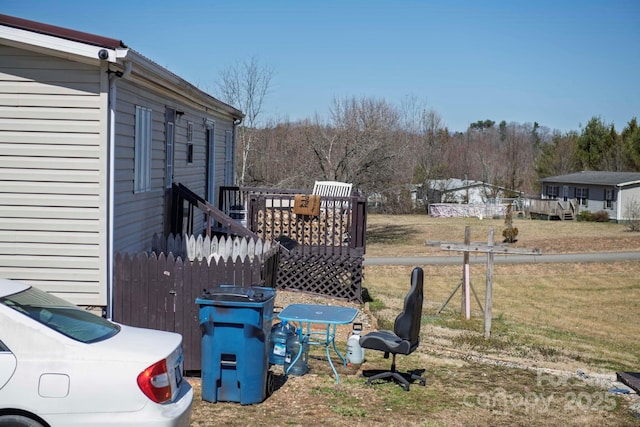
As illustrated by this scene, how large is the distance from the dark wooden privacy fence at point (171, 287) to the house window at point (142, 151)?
188cm

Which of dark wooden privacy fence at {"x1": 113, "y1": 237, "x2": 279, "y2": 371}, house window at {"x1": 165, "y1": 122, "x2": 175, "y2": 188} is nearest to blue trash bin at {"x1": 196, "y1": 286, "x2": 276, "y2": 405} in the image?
dark wooden privacy fence at {"x1": 113, "y1": 237, "x2": 279, "y2": 371}

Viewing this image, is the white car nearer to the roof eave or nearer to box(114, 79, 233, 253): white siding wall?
the roof eave

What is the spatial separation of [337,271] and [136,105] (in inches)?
267

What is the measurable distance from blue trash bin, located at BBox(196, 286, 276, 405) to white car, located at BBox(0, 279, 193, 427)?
74.8 inches

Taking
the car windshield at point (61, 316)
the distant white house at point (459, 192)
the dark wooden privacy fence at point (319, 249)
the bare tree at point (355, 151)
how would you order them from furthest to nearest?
the distant white house at point (459, 192) < the bare tree at point (355, 151) < the dark wooden privacy fence at point (319, 249) < the car windshield at point (61, 316)

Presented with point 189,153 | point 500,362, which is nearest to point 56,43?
point 189,153

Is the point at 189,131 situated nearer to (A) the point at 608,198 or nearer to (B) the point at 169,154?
(B) the point at 169,154

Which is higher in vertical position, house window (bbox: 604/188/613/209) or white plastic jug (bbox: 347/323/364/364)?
house window (bbox: 604/188/613/209)

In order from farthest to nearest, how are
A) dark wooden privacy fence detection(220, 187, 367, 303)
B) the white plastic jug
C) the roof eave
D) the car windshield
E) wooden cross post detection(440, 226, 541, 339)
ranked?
1. dark wooden privacy fence detection(220, 187, 367, 303)
2. wooden cross post detection(440, 226, 541, 339)
3. the white plastic jug
4. the roof eave
5. the car windshield

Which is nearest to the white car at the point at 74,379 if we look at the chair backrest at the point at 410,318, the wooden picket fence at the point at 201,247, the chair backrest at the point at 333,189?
the chair backrest at the point at 410,318

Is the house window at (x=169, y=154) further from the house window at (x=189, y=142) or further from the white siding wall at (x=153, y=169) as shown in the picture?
the house window at (x=189, y=142)

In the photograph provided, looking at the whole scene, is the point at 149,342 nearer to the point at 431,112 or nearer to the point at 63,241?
the point at 63,241

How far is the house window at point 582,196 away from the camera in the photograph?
5300 centimetres

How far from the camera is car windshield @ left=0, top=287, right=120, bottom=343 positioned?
4.99 meters
